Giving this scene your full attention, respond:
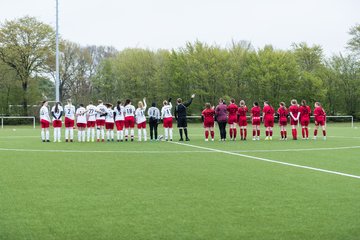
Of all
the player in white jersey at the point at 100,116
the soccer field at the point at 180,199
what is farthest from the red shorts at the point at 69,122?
the soccer field at the point at 180,199

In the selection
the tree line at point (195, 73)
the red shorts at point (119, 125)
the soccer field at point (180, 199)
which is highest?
the tree line at point (195, 73)

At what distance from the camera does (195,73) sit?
6662 centimetres

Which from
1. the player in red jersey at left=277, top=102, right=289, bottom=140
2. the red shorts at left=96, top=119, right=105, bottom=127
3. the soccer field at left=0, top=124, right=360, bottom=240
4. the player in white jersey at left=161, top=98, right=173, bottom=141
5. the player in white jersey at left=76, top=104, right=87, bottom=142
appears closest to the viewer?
the soccer field at left=0, top=124, right=360, bottom=240

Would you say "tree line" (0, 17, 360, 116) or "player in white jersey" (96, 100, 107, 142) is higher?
"tree line" (0, 17, 360, 116)

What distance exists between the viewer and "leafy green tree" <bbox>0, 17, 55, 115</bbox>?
202 feet

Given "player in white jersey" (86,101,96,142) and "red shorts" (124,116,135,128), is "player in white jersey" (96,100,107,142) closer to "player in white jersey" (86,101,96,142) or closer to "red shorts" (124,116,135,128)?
"player in white jersey" (86,101,96,142)

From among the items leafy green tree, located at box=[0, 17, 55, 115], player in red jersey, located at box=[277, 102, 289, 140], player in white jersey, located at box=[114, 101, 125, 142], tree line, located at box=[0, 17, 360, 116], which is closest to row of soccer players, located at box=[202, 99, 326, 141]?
player in red jersey, located at box=[277, 102, 289, 140]

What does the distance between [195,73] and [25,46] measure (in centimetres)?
2056

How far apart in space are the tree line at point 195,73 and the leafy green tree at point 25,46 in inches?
4.3

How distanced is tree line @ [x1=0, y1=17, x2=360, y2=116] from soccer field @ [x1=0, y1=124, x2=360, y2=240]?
4896cm

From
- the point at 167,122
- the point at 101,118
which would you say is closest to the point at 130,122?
the point at 101,118

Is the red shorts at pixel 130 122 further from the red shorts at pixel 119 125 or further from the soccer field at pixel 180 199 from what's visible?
the soccer field at pixel 180 199

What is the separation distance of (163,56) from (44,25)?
51.6 feet

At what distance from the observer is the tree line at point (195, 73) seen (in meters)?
62.8
